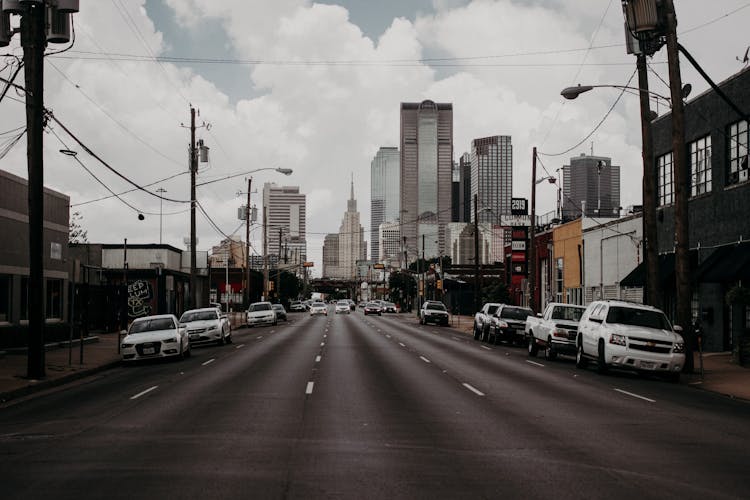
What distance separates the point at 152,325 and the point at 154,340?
6.02 feet

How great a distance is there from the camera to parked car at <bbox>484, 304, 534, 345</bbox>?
37.0 meters

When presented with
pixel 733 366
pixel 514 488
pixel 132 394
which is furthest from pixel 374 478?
pixel 733 366

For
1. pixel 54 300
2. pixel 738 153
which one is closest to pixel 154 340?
pixel 54 300

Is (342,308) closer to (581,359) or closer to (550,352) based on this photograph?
(550,352)

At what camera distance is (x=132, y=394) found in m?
17.1

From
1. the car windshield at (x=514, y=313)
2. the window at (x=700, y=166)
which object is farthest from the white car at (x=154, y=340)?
the window at (x=700, y=166)

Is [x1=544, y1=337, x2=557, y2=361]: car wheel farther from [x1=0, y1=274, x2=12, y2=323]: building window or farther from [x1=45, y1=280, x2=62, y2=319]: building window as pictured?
[x1=45, y1=280, x2=62, y2=319]: building window

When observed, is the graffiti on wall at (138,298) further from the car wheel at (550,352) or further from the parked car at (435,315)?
the car wheel at (550,352)

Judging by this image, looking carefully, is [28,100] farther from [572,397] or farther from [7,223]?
[572,397]

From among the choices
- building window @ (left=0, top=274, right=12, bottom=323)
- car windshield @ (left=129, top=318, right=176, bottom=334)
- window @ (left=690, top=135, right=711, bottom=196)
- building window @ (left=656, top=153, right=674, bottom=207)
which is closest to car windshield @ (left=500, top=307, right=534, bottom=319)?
building window @ (left=656, top=153, right=674, bottom=207)

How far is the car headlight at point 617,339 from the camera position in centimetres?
2144

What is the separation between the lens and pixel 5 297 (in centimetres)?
2875

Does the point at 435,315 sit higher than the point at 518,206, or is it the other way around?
the point at 518,206

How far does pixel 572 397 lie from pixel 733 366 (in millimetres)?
11041
